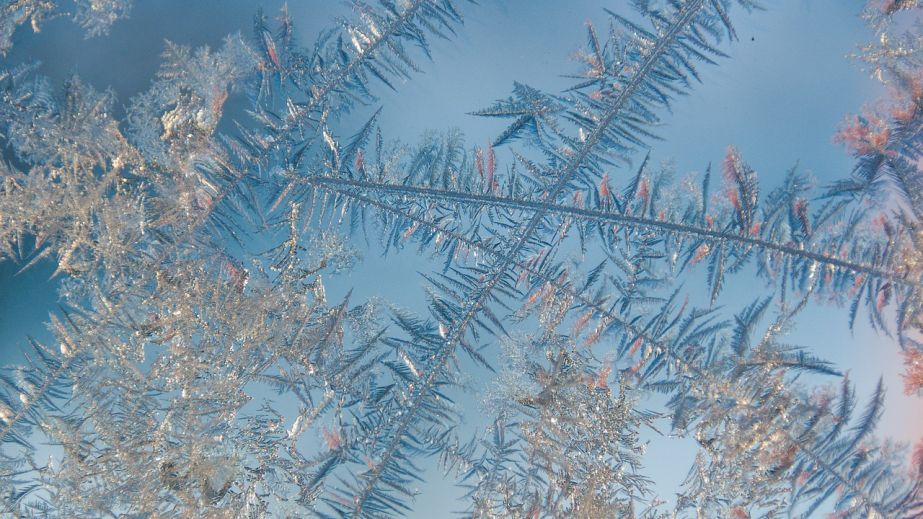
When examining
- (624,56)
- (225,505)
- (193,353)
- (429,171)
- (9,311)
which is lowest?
(225,505)

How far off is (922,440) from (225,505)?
2.05 m

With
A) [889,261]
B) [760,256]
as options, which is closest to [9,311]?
[760,256]

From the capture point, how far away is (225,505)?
1319 mm

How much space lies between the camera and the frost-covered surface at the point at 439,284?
118cm

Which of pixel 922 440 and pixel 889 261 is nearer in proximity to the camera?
pixel 889 261

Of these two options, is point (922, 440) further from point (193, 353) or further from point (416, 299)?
point (193, 353)

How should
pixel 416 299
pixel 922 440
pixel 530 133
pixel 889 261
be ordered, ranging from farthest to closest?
pixel 416 299 < pixel 922 440 < pixel 530 133 < pixel 889 261

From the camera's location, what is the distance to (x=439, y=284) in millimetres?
1240

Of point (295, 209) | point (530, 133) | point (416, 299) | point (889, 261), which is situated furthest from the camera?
point (416, 299)

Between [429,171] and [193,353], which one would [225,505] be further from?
[429,171]

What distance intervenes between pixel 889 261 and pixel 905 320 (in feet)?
0.80

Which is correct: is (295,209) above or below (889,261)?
below

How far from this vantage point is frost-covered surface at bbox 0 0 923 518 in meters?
1.18

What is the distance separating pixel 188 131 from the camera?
4.83ft
